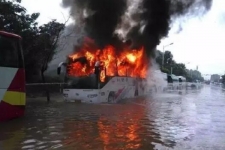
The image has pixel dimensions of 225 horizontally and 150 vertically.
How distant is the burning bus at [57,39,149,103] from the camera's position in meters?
17.7

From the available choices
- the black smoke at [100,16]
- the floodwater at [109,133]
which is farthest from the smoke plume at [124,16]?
the floodwater at [109,133]

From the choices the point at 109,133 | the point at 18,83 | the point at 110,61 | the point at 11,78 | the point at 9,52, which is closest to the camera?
the point at 109,133

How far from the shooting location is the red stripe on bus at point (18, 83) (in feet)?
33.2

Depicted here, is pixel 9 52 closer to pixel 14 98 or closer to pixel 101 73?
pixel 14 98

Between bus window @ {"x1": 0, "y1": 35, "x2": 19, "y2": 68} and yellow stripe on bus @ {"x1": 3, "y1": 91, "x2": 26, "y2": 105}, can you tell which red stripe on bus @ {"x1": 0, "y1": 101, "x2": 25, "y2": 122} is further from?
bus window @ {"x1": 0, "y1": 35, "x2": 19, "y2": 68}

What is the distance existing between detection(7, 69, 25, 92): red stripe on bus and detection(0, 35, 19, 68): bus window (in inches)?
11.0

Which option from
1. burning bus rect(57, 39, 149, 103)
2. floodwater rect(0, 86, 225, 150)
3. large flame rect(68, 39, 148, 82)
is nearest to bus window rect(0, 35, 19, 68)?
floodwater rect(0, 86, 225, 150)

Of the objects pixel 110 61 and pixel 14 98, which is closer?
pixel 14 98

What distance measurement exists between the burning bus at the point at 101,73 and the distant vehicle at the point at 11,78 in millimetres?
7142

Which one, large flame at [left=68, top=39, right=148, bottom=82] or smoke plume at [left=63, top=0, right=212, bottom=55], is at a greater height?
smoke plume at [left=63, top=0, right=212, bottom=55]

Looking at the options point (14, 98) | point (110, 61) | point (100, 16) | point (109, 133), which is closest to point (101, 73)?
point (110, 61)

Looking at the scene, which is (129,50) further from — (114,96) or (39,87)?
(39,87)

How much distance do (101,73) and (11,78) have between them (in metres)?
8.31

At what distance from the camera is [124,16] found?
2231cm
